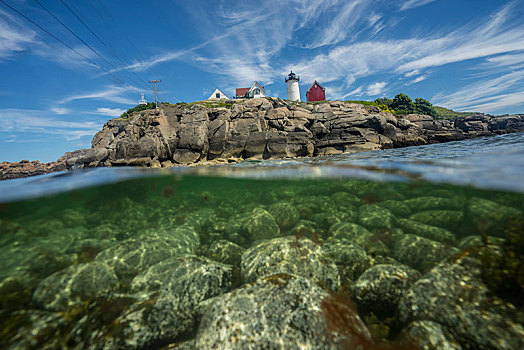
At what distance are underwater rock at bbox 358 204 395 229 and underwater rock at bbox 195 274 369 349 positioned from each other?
429 centimetres

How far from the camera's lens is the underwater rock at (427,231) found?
5.30m

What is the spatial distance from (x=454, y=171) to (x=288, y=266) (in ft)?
24.6

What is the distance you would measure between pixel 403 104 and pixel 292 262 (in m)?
62.1

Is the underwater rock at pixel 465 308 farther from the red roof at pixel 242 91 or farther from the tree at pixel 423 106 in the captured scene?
the red roof at pixel 242 91

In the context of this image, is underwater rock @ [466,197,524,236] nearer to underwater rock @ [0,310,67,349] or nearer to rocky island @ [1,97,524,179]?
underwater rock @ [0,310,67,349]

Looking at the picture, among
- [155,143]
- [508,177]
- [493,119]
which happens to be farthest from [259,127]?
[493,119]

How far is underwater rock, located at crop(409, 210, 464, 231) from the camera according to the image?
605 cm

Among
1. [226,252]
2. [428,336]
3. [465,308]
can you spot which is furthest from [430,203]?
[226,252]

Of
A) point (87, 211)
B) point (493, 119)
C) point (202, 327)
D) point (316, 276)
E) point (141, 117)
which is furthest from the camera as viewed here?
point (493, 119)

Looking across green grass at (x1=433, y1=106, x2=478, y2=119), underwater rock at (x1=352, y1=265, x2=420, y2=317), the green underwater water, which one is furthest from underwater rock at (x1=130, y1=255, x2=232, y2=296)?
green grass at (x1=433, y1=106, x2=478, y2=119)

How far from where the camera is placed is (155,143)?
23.6m

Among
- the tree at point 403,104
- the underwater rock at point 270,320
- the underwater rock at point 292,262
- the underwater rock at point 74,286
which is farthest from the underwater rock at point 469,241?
the tree at point 403,104

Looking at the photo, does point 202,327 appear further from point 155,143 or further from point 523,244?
point 155,143

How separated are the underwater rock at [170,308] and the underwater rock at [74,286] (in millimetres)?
680
